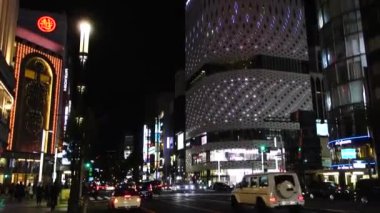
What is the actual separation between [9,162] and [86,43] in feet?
216

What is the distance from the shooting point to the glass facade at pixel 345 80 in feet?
221

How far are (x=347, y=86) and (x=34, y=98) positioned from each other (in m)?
55.6

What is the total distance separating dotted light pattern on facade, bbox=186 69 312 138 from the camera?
126 meters

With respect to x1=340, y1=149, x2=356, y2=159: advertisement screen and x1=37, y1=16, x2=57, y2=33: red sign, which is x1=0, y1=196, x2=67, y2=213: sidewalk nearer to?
x1=340, y1=149, x2=356, y2=159: advertisement screen

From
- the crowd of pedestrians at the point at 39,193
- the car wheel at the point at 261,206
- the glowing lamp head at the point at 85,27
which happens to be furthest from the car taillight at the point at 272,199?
the crowd of pedestrians at the point at 39,193

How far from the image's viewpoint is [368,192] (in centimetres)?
3541

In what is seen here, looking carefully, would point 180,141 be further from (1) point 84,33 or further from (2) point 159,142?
(1) point 84,33

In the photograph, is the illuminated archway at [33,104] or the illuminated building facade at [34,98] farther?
the illuminated archway at [33,104]

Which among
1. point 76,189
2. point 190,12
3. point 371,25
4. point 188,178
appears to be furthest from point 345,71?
point 190,12

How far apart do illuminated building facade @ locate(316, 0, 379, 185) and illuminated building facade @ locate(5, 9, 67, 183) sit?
49069 mm

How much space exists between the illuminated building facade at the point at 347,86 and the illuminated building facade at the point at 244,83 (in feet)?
146

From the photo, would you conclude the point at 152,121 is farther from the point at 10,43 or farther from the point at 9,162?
the point at 10,43

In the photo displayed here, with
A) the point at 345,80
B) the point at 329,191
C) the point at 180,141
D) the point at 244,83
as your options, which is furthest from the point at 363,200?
the point at 180,141

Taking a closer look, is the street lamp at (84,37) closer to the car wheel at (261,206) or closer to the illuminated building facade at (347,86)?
the car wheel at (261,206)
